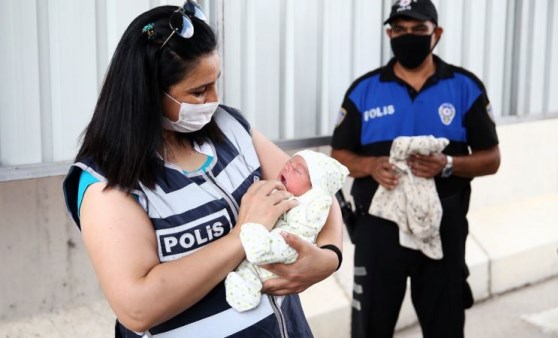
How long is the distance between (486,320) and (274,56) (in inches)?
87.1

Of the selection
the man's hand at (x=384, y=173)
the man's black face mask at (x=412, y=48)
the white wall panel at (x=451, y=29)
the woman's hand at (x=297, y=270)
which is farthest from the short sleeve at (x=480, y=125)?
the woman's hand at (x=297, y=270)

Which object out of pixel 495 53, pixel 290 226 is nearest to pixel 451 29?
pixel 495 53

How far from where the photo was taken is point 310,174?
2.03 m

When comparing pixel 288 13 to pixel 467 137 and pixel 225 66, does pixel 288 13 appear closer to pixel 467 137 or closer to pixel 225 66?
pixel 225 66

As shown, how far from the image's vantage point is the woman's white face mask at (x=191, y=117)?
1.89 metres

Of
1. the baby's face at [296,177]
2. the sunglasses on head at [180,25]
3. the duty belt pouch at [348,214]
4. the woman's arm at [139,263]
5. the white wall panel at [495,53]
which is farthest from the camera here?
the white wall panel at [495,53]

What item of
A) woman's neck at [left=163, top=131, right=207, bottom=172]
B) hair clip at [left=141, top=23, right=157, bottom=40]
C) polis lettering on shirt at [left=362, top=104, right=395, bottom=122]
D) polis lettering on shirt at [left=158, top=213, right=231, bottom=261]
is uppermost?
hair clip at [left=141, top=23, right=157, bottom=40]

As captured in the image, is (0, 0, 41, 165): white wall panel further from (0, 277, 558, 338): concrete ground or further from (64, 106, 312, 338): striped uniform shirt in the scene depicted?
(64, 106, 312, 338): striped uniform shirt

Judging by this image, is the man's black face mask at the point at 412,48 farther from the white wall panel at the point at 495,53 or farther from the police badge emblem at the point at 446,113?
the white wall panel at the point at 495,53

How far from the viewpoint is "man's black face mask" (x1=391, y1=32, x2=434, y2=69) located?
11.3 ft

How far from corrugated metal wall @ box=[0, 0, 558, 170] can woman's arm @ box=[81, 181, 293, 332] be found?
143 centimetres

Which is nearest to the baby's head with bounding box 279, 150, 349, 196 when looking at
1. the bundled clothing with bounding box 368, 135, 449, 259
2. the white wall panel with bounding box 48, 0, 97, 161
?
the bundled clothing with bounding box 368, 135, 449, 259

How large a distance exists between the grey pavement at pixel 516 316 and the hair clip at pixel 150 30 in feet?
10.8

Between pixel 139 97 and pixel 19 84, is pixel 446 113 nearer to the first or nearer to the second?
pixel 19 84
